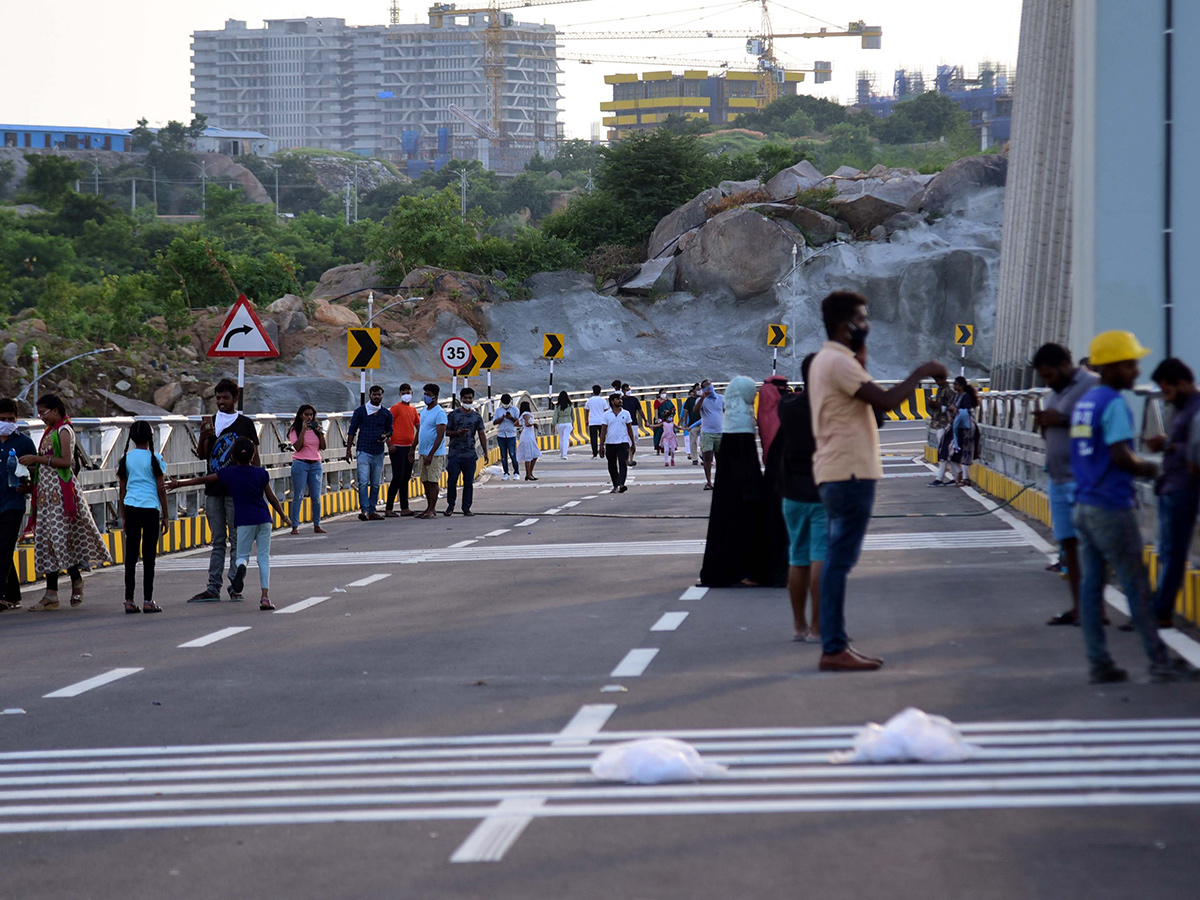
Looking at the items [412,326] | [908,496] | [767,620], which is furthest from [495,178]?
[767,620]

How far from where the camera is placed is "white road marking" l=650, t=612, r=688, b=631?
11.0 m

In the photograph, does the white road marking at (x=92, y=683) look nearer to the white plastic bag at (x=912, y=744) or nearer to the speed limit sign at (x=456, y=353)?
the white plastic bag at (x=912, y=744)

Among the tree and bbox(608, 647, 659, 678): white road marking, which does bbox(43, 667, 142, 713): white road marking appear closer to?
bbox(608, 647, 659, 678): white road marking

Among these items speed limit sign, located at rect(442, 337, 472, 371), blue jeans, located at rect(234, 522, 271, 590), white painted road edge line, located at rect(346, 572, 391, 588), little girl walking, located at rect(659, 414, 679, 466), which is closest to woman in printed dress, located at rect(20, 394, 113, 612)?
blue jeans, located at rect(234, 522, 271, 590)

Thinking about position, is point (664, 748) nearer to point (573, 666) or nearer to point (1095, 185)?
point (573, 666)

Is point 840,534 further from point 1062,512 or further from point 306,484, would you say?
point 306,484

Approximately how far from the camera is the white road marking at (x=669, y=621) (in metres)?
11.0

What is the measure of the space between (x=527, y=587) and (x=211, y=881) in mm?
8739

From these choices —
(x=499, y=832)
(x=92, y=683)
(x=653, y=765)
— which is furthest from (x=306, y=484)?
(x=499, y=832)

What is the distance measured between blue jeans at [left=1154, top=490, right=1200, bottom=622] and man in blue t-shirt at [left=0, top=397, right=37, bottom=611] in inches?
363

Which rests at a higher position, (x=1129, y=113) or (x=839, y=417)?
(x=1129, y=113)

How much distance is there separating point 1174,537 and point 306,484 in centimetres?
1546

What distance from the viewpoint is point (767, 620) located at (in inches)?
441

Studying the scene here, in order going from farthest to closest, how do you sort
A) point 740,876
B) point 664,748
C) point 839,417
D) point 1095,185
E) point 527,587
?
point 1095,185, point 527,587, point 839,417, point 664,748, point 740,876
